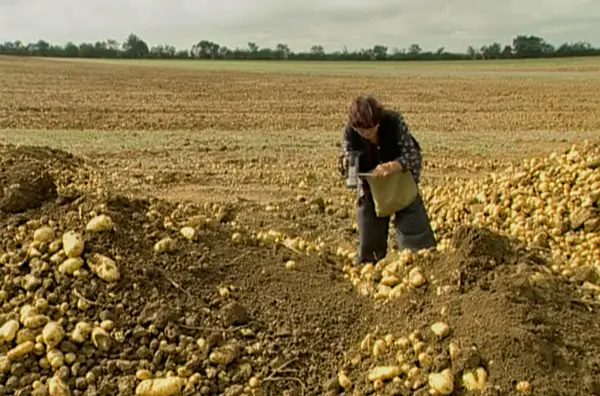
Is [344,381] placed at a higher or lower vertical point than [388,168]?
lower

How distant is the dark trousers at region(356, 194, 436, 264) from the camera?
A: 4.99m

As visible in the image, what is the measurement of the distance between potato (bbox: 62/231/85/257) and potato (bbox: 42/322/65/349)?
0.49 meters

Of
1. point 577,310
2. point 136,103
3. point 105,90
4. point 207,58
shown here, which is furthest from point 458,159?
point 207,58

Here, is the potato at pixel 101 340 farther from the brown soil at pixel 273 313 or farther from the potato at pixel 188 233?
the potato at pixel 188 233

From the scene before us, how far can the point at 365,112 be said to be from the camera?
446 cm

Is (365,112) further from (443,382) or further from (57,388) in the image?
(57,388)

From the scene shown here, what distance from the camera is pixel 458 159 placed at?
10.1m

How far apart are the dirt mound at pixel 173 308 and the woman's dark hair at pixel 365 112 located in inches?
35.3

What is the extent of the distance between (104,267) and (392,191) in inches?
76.4

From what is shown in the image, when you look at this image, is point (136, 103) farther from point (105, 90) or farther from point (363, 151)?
point (363, 151)

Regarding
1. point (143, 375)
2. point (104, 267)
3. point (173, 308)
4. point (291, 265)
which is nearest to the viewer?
point (143, 375)

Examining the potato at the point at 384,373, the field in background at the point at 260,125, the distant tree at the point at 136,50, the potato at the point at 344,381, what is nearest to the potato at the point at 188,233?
the potato at the point at 344,381

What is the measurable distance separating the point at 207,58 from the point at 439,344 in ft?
172

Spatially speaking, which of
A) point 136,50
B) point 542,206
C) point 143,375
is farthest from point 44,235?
point 136,50
